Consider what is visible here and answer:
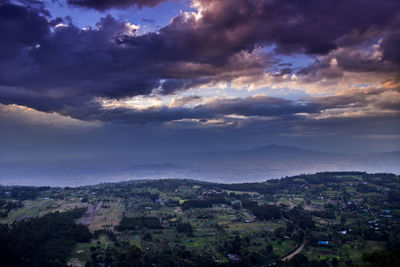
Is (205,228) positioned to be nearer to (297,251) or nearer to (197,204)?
(297,251)

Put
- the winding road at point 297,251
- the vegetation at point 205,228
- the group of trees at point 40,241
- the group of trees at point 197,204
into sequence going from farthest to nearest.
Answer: the group of trees at point 197,204 < the winding road at point 297,251 < the vegetation at point 205,228 < the group of trees at point 40,241

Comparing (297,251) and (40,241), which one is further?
(40,241)

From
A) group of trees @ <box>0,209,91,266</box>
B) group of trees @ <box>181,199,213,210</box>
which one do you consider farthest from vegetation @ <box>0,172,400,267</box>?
group of trees @ <box>181,199,213,210</box>

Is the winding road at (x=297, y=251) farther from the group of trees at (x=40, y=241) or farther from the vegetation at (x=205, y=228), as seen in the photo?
the group of trees at (x=40, y=241)

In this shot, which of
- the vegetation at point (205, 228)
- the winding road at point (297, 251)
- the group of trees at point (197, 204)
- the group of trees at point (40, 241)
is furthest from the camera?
the group of trees at point (197, 204)

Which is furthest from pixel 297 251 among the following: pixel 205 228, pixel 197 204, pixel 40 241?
pixel 40 241

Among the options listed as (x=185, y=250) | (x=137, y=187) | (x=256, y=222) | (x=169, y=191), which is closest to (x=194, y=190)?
(x=169, y=191)

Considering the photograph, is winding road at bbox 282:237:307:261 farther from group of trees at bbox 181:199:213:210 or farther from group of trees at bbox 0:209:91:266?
group of trees at bbox 0:209:91:266

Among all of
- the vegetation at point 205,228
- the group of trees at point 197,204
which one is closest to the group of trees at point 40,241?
the vegetation at point 205,228

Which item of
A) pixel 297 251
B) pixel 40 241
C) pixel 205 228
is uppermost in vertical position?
pixel 40 241

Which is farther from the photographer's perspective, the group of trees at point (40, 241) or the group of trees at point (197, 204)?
the group of trees at point (197, 204)

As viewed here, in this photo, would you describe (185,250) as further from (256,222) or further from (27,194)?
(27,194)
